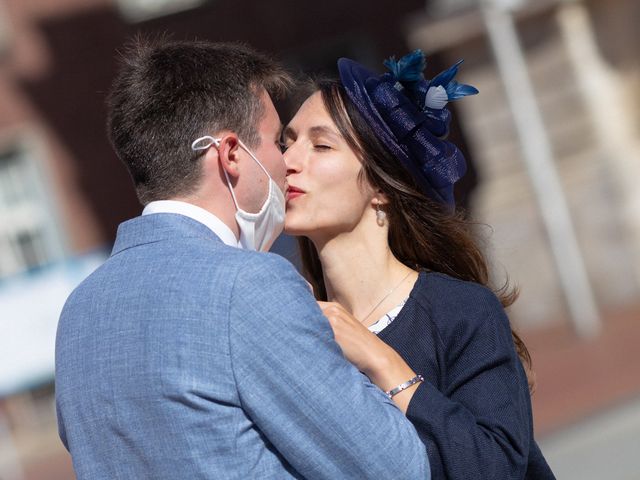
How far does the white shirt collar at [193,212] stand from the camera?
2.30 m

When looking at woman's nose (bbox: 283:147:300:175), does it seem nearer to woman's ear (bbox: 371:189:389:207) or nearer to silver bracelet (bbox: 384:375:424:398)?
woman's ear (bbox: 371:189:389:207)

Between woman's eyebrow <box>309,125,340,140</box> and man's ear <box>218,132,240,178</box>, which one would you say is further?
woman's eyebrow <box>309,125,340,140</box>

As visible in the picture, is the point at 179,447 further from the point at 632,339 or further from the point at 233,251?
the point at 632,339

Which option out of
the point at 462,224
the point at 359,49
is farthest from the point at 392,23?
the point at 462,224

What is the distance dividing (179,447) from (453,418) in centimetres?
63

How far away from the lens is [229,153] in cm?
233

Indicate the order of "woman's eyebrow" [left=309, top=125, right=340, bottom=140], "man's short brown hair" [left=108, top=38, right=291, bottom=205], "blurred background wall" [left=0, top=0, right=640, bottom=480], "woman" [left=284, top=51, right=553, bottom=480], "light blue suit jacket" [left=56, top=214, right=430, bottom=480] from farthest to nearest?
1. "blurred background wall" [left=0, top=0, right=640, bottom=480]
2. "woman's eyebrow" [left=309, top=125, right=340, bottom=140]
3. "woman" [left=284, top=51, right=553, bottom=480]
4. "man's short brown hair" [left=108, top=38, right=291, bottom=205]
5. "light blue suit jacket" [left=56, top=214, right=430, bottom=480]

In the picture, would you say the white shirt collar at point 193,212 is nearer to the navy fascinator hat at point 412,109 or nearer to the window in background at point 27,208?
the navy fascinator hat at point 412,109

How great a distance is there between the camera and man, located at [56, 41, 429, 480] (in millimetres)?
2107

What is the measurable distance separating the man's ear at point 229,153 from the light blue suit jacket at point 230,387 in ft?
0.66

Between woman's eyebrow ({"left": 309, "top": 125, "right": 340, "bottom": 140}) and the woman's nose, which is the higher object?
woman's eyebrow ({"left": 309, "top": 125, "right": 340, "bottom": 140})

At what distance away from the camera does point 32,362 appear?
1289cm

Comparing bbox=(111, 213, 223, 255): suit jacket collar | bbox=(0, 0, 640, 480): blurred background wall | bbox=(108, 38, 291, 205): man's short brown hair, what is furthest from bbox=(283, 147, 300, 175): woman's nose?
bbox=(0, 0, 640, 480): blurred background wall

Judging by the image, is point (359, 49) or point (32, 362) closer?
point (32, 362)
